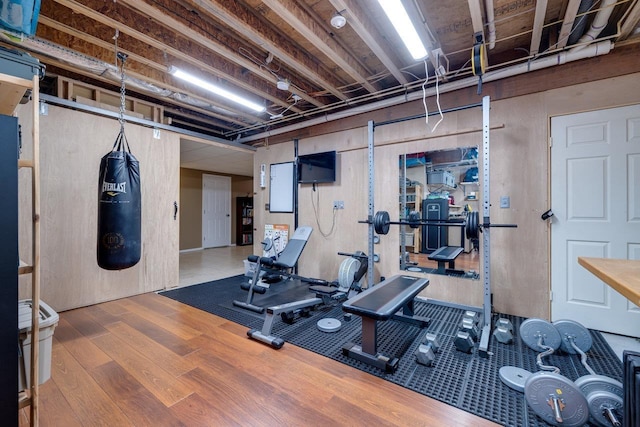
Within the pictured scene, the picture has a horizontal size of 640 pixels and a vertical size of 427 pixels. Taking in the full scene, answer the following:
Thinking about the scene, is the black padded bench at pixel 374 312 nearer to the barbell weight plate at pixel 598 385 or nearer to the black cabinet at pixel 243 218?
the barbell weight plate at pixel 598 385

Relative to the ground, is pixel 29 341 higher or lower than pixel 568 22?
lower

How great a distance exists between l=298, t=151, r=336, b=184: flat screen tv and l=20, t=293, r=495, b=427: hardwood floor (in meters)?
2.58

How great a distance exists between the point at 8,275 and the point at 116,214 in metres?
1.37

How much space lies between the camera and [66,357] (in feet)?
6.85

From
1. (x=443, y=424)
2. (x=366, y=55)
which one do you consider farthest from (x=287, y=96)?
(x=443, y=424)

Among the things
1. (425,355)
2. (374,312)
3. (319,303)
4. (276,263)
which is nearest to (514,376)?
(425,355)

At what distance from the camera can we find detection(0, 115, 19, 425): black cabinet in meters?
1.15

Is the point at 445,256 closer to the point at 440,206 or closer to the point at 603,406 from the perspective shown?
the point at 440,206

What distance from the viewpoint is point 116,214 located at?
2428 mm

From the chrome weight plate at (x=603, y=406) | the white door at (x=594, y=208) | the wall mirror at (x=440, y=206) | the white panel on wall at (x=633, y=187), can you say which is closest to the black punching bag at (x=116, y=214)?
the wall mirror at (x=440, y=206)

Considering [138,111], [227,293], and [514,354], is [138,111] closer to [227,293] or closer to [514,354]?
[227,293]

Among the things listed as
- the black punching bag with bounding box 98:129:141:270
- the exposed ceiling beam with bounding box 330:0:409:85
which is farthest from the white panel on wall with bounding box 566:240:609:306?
the black punching bag with bounding box 98:129:141:270

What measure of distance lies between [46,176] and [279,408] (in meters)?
3.48

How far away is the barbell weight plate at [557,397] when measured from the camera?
1401 mm
